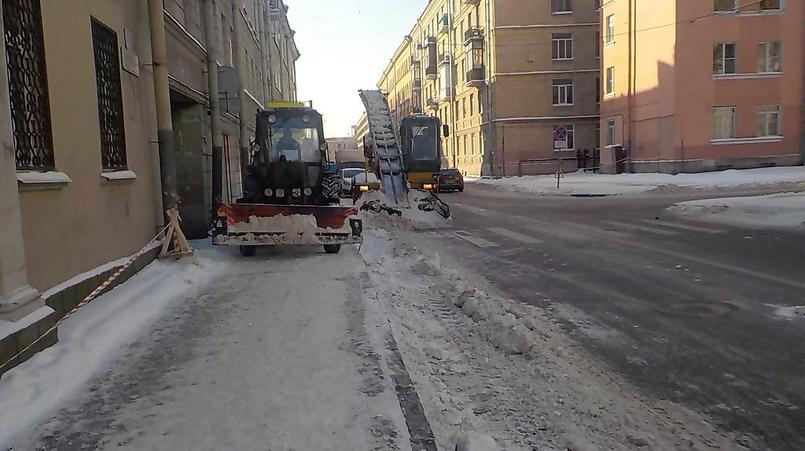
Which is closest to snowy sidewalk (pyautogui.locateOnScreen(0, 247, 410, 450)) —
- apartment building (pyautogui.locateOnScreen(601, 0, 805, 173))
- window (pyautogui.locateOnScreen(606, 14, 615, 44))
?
apartment building (pyautogui.locateOnScreen(601, 0, 805, 173))

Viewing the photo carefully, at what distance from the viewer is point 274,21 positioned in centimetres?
3628

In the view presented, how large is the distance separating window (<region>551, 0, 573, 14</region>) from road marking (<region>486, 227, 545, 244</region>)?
36.4 m

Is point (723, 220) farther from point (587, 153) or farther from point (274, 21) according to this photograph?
point (587, 153)

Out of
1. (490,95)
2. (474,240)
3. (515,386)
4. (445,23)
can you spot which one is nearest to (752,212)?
(474,240)

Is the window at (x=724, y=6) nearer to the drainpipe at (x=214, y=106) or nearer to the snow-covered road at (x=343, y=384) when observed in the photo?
the drainpipe at (x=214, y=106)

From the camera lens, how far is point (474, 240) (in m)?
12.8

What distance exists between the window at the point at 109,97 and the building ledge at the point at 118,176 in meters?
0.11

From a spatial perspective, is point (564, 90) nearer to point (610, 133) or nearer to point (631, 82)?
point (610, 133)

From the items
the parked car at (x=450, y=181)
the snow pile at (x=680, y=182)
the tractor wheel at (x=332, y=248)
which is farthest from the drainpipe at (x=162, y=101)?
the parked car at (x=450, y=181)

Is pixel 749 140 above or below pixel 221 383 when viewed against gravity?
above

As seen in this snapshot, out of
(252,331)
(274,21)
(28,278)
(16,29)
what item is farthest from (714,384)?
(274,21)

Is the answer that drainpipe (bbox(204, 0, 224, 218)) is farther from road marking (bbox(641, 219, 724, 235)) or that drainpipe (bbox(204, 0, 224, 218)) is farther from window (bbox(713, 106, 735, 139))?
window (bbox(713, 106, 735, 139))

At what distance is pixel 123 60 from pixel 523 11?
42.0 metres

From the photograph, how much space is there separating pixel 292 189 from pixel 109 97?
4.35 metres
